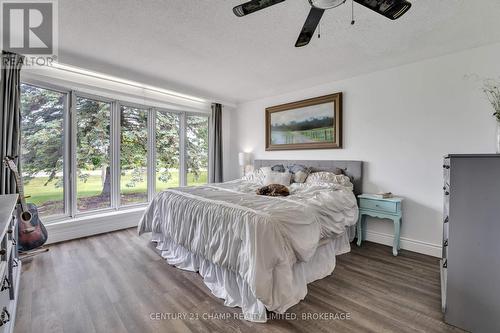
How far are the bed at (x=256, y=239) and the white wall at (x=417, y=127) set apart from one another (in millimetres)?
762

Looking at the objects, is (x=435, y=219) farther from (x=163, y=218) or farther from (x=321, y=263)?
(x=163, y=218)

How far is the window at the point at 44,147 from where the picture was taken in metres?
3.22

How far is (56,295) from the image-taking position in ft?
6.84

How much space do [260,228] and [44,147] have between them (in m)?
3.56

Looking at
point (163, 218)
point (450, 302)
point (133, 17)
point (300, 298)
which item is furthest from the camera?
point (163, 218)

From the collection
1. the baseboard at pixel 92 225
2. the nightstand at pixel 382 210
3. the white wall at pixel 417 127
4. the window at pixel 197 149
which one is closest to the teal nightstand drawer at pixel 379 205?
the nightstand at pixel 382 210

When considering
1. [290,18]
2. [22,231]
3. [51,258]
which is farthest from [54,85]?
[290,18]

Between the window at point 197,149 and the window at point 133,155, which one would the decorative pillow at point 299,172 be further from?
the window at point 133,155

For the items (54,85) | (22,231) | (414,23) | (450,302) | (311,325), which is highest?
(414,23)

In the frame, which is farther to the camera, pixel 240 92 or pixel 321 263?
pixel 240 92

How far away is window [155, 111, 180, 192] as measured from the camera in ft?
15.5

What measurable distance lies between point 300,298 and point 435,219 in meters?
2.23

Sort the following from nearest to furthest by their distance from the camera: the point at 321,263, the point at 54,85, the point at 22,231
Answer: the point at 321,263 < the point at 22,231 < the point at 54,85

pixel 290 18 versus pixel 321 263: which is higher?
pixel 290 18
